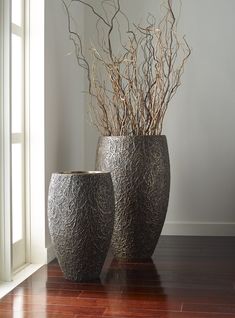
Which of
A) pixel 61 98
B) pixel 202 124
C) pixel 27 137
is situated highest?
pixel 61 98

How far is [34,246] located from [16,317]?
1.08m

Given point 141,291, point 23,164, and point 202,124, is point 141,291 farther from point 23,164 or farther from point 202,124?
point 202,124

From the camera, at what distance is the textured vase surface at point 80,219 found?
3275 mm

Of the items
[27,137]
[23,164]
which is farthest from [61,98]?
[23,164]

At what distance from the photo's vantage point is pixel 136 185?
3754 mm

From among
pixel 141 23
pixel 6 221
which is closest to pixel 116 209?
pixel 6 221

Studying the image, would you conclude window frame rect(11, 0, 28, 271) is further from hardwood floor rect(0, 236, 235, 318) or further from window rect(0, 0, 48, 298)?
hardwood floor rect(0, 236, 235, 318)

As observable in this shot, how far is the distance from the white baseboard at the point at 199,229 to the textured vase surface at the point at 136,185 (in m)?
0.90

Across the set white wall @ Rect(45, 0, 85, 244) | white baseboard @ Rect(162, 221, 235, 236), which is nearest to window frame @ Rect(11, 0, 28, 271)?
white wall @ Rect(45, 0, 85, 244)

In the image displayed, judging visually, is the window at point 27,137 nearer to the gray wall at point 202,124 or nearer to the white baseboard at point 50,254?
the white baseboard at point 50,254

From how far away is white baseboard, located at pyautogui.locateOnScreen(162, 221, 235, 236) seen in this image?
4684 millimetres

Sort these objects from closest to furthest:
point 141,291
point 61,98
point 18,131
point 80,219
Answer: point 141,291, point 80,219, point 18,131, point 61,98

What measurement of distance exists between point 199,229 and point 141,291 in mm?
1654

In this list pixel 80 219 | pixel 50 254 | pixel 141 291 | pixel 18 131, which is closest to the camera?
pixel 141 291
